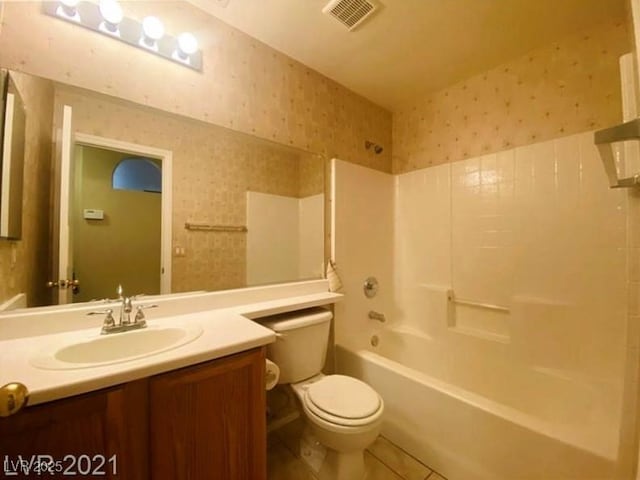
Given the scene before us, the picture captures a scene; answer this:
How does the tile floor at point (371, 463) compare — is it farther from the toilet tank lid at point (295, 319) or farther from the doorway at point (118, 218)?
the doorway at point (118, 218)

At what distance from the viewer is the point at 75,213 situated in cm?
105

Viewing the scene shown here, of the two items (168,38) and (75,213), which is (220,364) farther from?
(168,38)

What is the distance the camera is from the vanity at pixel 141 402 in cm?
59

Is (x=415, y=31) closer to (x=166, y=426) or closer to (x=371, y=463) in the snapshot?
(x=166, y=426)

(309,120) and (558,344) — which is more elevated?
(309,120)

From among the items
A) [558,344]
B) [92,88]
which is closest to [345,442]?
[558,344]

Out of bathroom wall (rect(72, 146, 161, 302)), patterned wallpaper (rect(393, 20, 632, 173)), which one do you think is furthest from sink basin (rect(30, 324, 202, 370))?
patterned wallpaper (rect(393, 20, 632, 173))

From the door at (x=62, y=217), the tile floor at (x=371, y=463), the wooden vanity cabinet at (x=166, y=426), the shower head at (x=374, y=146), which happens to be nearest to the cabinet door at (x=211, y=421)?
the wooden vanity cabinet at (x=166, y=426)

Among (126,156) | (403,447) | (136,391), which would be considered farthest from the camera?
(403,447)

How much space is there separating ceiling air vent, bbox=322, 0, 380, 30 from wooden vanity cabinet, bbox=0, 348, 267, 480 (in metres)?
1.64

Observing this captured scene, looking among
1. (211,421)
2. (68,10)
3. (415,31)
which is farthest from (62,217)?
(415,31)

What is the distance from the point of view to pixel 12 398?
20.5 inches

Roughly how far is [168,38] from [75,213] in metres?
0.91

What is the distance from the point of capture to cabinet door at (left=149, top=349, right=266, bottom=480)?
0.73 m
